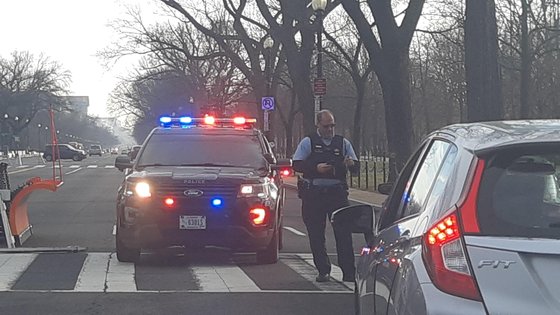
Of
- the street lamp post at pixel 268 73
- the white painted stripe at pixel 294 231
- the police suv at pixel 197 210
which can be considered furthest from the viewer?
the street lamp post at pixel 268 73

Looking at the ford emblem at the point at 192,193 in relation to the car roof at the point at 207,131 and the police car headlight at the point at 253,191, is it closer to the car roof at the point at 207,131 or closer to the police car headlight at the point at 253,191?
the police car headlight at the point at 253,191

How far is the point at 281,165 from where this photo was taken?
12.1 m

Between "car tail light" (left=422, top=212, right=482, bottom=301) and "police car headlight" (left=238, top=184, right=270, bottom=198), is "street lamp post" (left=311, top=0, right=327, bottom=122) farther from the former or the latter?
"car tail light" (left=422, top=212, right=482, bottom=301)

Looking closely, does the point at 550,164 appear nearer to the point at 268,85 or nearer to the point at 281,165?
the point at 281,165

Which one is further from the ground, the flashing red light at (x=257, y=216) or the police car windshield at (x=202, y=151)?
the police car windshield at (x=202, y=151)

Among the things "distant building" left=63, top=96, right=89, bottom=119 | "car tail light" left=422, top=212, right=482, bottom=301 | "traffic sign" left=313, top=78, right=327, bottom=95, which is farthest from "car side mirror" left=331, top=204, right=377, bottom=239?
"distant building" left=63, top=96, right=89, bottom=119

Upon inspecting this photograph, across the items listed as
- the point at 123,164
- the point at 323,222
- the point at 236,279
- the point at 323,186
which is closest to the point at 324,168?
the point at 323,186

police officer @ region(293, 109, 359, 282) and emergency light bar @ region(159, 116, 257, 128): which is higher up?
emergency light bar @ region(159, 116, 257, 128)

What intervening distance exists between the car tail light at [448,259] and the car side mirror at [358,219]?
200cm

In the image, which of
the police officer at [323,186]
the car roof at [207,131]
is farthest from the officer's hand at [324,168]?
the car roof at [207,131]

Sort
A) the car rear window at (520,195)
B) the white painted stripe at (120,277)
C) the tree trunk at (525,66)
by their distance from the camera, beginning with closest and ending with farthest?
the car rear window at (520,195) < the white painted stripe at (120,277) < the tree trunk at (525,66)

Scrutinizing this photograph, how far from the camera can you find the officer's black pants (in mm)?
9750

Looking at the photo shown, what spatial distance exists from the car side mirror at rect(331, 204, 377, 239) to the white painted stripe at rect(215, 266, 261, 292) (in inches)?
145

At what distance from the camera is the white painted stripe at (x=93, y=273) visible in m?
9.31
